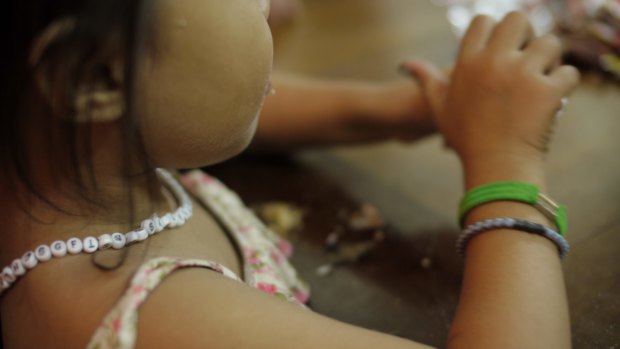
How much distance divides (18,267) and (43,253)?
0.02 metres

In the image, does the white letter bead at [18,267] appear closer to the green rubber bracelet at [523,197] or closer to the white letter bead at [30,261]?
the white letter bead at [30,261]

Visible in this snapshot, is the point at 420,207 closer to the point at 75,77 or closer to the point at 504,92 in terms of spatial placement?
the point at 504,92

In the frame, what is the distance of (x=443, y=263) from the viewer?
55cm

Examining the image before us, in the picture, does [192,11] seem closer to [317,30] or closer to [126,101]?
[126,101]

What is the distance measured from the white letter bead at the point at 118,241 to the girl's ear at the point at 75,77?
81mm

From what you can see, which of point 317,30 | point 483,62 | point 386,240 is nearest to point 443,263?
point 386,240

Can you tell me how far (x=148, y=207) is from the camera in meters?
0.44

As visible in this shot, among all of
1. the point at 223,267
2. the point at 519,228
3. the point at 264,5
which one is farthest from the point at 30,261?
the point at 519,228

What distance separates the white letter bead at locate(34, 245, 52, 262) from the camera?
392mm

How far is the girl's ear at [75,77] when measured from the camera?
1.02 ft

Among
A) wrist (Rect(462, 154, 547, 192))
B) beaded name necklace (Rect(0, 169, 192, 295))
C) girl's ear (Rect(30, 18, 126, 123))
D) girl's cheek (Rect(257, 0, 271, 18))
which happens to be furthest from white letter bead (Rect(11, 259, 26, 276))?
wrist (Rect(462, 154, 547, 192))

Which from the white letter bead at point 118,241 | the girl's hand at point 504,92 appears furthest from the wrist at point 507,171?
the white letter bead at point 118,241

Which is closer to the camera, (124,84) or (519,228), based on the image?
(124,84)

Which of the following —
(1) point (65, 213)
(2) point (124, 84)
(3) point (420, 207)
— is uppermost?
(2) point (124, 84)
